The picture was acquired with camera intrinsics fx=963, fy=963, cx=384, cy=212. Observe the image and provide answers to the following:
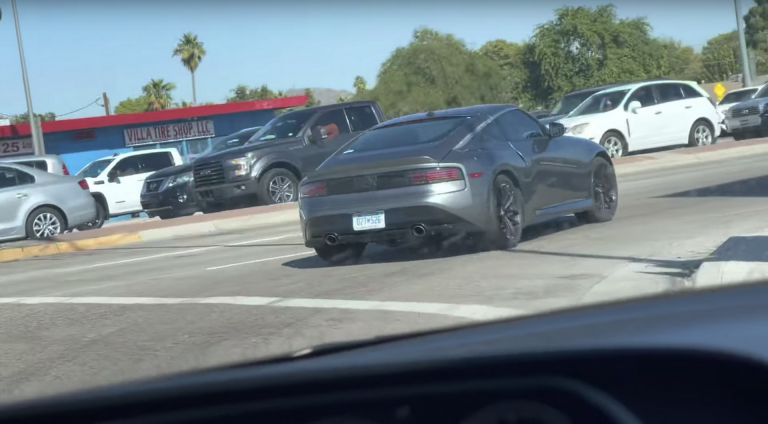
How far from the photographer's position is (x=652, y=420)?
5.79 ft

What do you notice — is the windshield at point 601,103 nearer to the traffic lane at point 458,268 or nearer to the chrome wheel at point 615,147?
the chrome wheel at point 615,147

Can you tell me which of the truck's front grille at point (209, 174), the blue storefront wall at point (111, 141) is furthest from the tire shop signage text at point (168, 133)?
the truck's front grille at point (209, 174)

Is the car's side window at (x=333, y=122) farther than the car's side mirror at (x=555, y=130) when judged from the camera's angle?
Yes

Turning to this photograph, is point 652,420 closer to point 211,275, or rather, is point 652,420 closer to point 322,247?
point 322,247

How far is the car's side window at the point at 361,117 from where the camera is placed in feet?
57.3

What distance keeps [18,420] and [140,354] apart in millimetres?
4500

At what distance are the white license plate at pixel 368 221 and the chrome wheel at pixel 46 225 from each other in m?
9.17

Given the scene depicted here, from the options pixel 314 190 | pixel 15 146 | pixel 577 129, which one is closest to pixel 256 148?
pixel 577 129

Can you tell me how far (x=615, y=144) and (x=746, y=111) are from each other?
5.75 meters

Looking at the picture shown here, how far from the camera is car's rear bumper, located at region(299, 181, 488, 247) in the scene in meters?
8.52

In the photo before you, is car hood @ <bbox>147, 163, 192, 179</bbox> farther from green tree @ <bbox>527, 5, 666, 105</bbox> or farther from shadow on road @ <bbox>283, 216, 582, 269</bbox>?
green tree @ <bbox>527, 5, 666, 105</bbox>

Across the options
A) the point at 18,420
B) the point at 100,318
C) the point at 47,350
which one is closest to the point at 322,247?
the point at 100,318

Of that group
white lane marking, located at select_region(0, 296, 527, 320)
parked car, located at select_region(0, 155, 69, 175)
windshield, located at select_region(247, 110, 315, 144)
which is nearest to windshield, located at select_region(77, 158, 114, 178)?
parked car, located at select_region(0, 155, 69, 175)

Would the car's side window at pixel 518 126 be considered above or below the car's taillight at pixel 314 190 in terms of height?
above
